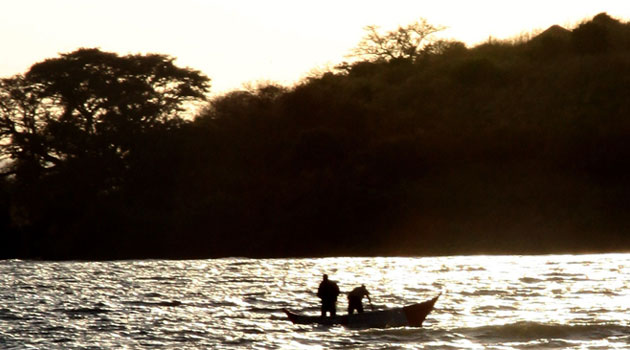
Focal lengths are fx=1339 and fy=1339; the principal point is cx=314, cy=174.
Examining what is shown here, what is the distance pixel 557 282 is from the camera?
2544 inches

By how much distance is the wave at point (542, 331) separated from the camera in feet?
148

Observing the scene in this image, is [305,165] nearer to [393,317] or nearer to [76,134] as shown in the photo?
[76,134]

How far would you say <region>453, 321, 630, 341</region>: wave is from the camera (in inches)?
1774

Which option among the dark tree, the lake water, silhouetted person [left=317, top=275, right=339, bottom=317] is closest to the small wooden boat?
the lake water

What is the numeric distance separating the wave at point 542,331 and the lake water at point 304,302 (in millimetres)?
35

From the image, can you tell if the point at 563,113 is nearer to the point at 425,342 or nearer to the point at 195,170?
the point at 195,170

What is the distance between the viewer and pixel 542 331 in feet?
153

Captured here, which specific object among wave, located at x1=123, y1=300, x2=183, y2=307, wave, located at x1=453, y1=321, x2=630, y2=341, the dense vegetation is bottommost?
wave, located at x1=453, y1=321, x2=630, y2=341

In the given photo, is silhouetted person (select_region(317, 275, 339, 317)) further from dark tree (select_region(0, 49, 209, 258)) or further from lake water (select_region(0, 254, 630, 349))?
dark tree (select_region(0, 49, 209, 258))

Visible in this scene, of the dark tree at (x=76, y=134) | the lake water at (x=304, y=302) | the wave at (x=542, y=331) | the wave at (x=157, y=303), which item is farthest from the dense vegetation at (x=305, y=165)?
the wave at (x=542, y=331)

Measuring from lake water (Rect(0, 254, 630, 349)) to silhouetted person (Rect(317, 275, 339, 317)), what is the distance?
973 mm

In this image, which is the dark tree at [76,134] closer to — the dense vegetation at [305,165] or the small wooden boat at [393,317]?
the dense vegetation at [305,165]

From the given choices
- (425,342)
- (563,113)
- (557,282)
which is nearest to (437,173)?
(563,113)

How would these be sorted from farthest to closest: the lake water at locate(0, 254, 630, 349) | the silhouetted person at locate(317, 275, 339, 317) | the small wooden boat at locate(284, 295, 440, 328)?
the silhouetted person at locate(317, 275, 339, 317)
the small wooden boat at locate(284, 295, 440, 328)
the lake water at locate(0, 254, 630, 349)
